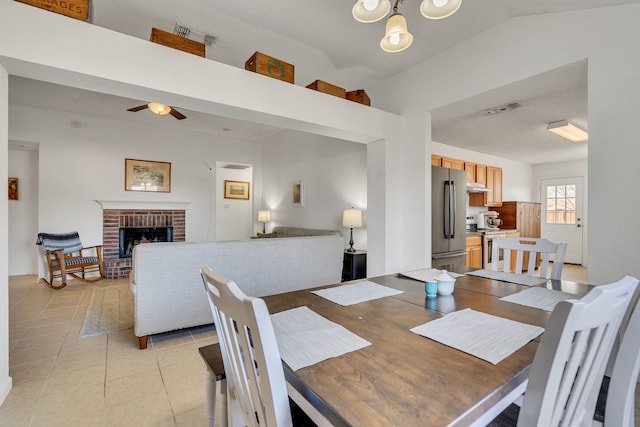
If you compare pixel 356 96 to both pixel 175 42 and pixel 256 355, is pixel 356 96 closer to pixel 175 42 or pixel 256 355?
pixel 175 42

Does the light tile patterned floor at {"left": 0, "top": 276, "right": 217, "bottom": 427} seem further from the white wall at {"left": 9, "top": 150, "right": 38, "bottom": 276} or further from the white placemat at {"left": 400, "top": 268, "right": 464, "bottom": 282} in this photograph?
the white wall at {"left": 9, "top": 150, "right": 38, "bottom": 276}

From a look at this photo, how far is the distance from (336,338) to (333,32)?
2.68 meters

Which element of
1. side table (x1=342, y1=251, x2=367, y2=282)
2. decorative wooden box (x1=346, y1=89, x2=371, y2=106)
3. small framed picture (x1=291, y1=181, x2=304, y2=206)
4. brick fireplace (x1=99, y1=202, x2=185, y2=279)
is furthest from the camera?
small framed picture (x1=291, y1=181, x2=304, y2=206)

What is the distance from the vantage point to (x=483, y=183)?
552cm

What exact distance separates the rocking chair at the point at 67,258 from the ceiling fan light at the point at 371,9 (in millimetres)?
4953

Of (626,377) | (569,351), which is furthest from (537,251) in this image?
(569,351)

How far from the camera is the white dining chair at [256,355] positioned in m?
0.65

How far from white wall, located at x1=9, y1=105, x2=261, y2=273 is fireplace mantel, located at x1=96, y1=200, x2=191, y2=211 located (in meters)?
0.07

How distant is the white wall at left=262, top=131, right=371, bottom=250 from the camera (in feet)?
14.5

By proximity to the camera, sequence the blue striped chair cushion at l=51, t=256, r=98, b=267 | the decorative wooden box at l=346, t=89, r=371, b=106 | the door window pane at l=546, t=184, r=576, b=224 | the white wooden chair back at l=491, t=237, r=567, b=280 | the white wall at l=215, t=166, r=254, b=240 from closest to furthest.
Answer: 1. the white wooden chair back at l=491, t=237, r=567, b=280
2. the decorative wooden box at l=346, t=89, r=371, b=106
3. the blue striped chair cushion at l=51, t=256, r=98, b=267
4. the door window pane at l=546, t=184, r=576, b=224
5. the white wall at l=215, t=166, r=254, b=240

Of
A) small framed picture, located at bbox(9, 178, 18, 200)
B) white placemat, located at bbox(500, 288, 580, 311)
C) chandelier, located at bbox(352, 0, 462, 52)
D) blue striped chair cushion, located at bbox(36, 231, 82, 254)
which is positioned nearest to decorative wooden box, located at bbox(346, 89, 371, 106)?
chandelier, located at bbox(352, 0, 462, 52)

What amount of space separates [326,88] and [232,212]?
16.9 ft

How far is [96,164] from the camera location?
197 inches

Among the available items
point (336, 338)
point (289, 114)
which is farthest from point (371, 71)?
point (336, 338)
